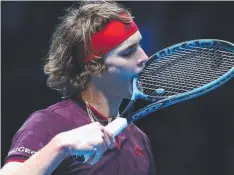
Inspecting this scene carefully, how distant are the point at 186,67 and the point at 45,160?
3.09ft

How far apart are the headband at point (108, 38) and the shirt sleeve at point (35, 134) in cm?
29

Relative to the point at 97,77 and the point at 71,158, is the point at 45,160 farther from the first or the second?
the point at 97,77

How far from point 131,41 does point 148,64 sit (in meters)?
0.25

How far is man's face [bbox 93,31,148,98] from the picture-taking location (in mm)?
2418

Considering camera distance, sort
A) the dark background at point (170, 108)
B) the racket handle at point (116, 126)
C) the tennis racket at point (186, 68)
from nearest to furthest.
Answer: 1. the racket handle at point (116, 126)
2. the tennis racket at point (186, 68)
3. the dark background at point (170, 108)

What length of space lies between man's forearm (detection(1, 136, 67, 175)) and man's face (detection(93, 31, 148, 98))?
512mm

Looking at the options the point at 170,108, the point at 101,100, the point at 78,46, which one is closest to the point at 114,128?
the point at 101,100

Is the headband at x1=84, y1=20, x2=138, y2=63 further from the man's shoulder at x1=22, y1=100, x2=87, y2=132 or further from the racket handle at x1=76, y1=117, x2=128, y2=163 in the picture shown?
the racket handle at x1=76, y1=117, x2=128, y2=163

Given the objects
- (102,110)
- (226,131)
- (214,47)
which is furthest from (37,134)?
(226,131)

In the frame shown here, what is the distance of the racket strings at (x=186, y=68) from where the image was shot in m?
2.67

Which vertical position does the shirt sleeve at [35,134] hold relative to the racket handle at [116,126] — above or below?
below

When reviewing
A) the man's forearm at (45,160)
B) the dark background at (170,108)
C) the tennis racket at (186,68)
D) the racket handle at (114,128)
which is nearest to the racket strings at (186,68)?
the tennis racket at (186,68)

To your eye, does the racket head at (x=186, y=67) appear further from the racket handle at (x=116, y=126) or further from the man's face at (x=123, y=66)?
the racket handle at (x=116, y=126)

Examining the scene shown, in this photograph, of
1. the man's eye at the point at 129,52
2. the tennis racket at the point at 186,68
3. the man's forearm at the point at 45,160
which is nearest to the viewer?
the man's forearm at the point at 45,160
